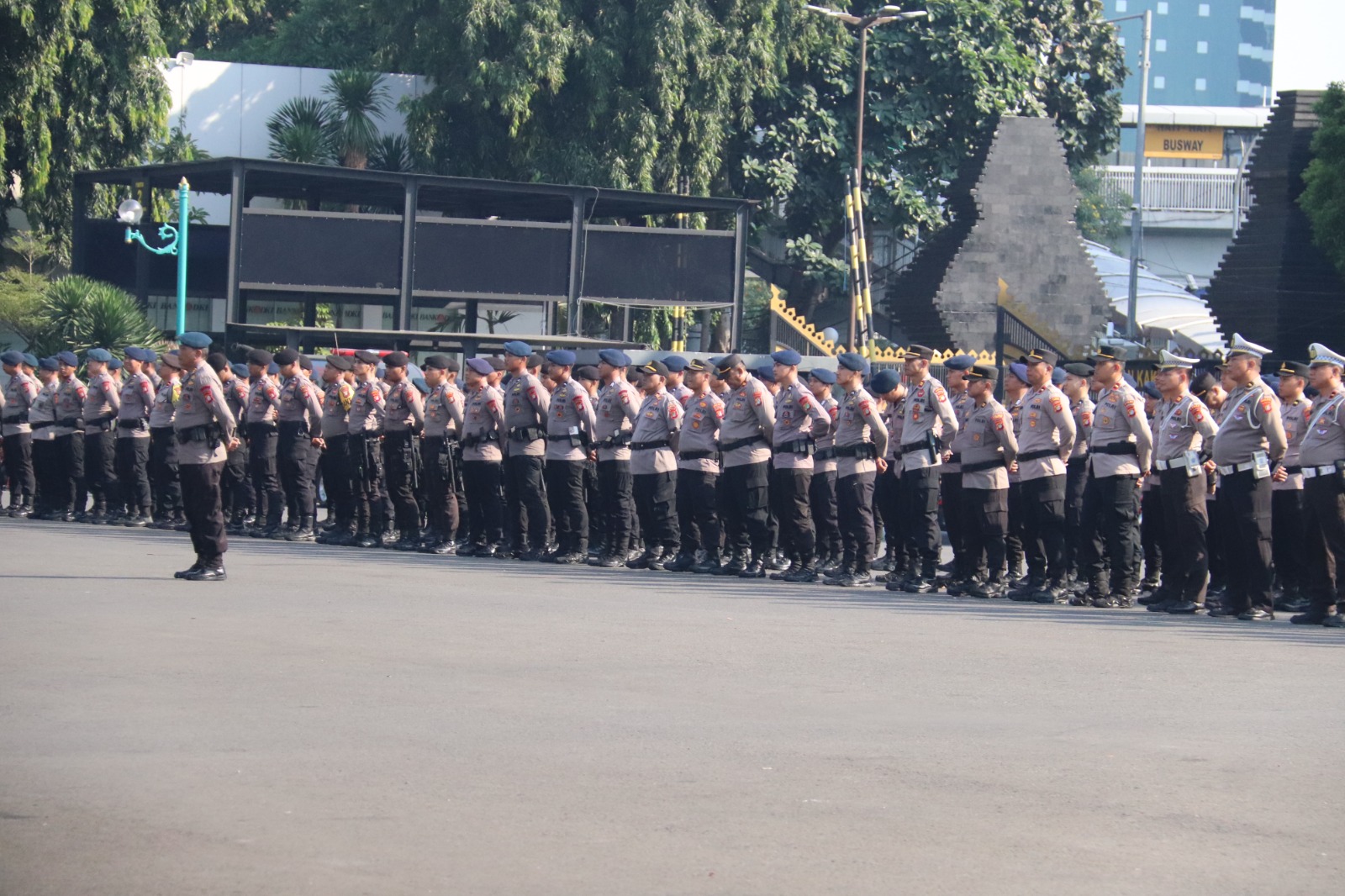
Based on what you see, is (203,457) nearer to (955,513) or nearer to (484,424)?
(484,424)

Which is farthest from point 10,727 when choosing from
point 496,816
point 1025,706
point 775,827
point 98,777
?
point 1025,706

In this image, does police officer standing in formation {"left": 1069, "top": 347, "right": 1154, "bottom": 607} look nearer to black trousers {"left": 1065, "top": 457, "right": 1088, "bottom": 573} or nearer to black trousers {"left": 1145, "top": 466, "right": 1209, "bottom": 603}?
black trousers {"left": 1145, "top": 466, "right": 1209, "bottom": 603}

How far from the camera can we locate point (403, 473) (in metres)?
17.8

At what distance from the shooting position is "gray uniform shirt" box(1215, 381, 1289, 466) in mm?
12648

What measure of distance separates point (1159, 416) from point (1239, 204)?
45446mm

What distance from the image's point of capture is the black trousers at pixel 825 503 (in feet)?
51.6

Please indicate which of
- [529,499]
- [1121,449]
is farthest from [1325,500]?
[529,499]

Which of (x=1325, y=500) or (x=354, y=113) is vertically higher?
(x=354, y=113)

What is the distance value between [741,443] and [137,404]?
755 centimetres

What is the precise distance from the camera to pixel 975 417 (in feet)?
46.8

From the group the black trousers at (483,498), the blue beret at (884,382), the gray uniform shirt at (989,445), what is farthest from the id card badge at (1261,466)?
the black trousers at (483,498)

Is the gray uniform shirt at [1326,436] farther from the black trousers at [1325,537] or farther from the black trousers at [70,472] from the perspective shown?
the black trousers at [70,472]

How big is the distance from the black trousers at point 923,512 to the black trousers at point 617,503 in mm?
2781

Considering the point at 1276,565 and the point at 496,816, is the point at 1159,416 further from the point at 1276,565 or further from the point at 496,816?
the point at 496,816
